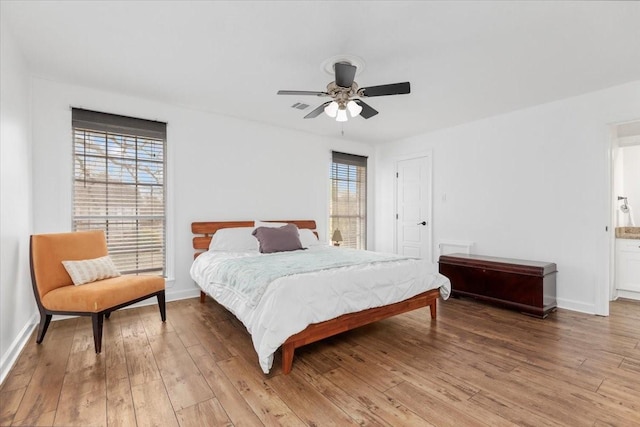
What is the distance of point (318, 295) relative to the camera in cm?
230

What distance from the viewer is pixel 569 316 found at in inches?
134

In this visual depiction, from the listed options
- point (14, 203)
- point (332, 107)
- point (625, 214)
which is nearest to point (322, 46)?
point (332, 107)

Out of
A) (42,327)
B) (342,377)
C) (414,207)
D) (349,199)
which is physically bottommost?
(342,377)

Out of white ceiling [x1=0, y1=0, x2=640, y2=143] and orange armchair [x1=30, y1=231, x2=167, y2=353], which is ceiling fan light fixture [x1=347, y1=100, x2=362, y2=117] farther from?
orange armchair [x1=30, y1=231, x2=167, y2=353]

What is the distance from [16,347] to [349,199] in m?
4.71

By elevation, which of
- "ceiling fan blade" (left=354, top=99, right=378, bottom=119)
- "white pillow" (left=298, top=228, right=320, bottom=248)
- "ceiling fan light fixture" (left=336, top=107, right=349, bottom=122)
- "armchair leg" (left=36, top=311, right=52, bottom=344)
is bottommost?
"armchair leg" (left=36, top=311, right=52, bottom=344)

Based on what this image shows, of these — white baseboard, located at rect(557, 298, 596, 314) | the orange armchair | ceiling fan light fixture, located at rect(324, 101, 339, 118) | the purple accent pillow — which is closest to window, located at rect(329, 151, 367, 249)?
the purple accent pillow

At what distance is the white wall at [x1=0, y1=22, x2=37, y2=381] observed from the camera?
224 centimetres

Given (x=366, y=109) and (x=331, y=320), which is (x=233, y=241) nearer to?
(x=331, y=320)

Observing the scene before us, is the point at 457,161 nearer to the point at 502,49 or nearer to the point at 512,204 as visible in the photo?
the point at 512,204

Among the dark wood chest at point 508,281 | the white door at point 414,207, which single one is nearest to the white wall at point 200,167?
the white door at point 414,207

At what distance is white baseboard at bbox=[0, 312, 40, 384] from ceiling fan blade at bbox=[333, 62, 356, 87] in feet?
10.5

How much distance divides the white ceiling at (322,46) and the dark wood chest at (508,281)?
6.59 feet

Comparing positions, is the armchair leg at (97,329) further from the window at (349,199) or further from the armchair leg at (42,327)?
the window at (349,199)
